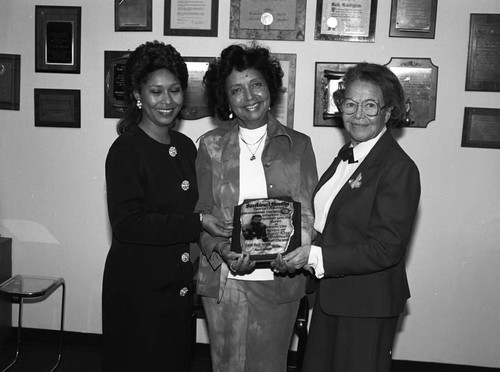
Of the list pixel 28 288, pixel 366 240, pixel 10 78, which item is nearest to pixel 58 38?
pixel 10 78

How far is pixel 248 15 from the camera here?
3.37 meters

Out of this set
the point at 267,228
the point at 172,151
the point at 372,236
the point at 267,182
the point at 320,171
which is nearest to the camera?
the point at 372,236

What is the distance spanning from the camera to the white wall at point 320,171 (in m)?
3.35

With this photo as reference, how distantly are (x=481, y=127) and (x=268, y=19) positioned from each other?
1.52m

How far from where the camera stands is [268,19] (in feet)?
11.0

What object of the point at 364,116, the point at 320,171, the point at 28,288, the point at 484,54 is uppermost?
the point at 484,54

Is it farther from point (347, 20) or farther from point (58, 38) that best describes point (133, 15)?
point (347, 20)

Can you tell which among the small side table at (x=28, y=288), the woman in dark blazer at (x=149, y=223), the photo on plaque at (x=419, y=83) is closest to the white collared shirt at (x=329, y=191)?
the woman in dark blazer at (x=149, y=223)

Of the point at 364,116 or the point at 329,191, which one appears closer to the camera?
the point at 364,116

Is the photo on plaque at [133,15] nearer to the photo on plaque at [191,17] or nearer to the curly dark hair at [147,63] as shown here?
the photo on plaque at [191,17]

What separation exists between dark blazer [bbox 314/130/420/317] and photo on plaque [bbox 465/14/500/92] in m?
1.60

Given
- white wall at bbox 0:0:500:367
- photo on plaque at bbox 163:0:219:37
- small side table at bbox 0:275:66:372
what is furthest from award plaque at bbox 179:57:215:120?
small side table at bbox 0:275:66:372

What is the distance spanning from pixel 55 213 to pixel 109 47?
122cm

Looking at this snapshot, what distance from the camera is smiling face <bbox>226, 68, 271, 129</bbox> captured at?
228 cm
